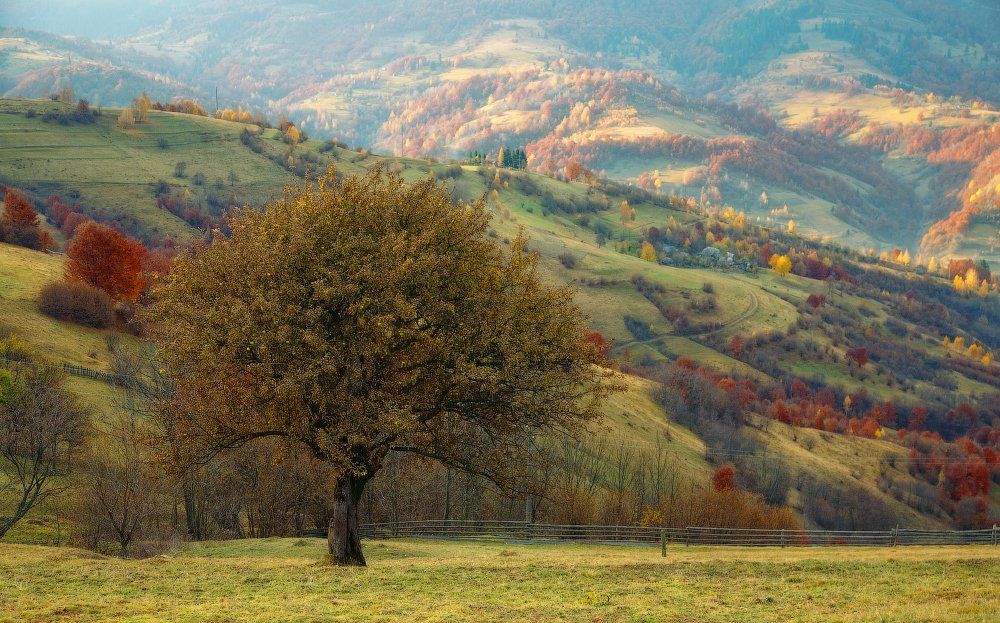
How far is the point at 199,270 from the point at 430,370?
10.8 metres

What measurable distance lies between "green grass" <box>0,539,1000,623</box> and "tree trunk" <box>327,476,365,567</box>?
0.97 m

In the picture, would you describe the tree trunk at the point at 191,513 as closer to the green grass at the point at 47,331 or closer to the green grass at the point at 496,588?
the green grass at the point at 496,588

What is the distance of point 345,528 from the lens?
37594mm

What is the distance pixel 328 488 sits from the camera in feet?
190

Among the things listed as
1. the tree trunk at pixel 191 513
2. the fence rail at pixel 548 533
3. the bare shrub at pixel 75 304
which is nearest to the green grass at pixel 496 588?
the fence rail at pixel 548 533

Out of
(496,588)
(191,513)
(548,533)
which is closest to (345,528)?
(496,588)

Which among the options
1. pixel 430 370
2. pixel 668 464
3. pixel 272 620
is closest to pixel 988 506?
pixel 668 464

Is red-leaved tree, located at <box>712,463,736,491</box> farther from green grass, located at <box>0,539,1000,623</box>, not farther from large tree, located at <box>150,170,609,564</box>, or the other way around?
large tree, located at <box>150,170,609,564</box>

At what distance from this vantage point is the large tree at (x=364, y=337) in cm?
3447

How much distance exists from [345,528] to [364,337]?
8.73 m

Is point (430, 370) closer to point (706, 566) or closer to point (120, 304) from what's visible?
point (706, 566)

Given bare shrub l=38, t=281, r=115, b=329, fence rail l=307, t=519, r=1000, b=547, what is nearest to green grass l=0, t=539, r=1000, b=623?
fence rail l=307, t=519, r=1000, b=547

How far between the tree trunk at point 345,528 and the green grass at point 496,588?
97cm

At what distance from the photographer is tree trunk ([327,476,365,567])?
122 ft
